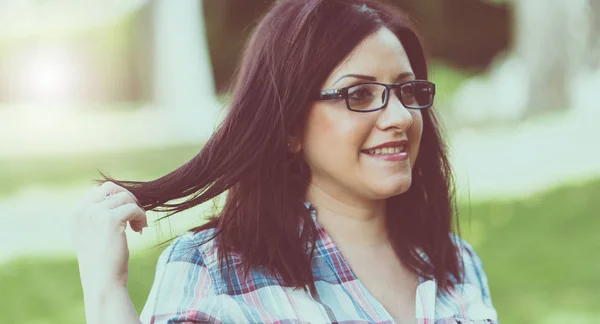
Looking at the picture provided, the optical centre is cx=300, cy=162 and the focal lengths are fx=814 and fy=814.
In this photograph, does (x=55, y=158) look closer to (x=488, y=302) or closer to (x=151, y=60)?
(x=151, y=60)

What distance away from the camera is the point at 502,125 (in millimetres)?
9453

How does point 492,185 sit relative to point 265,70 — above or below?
below

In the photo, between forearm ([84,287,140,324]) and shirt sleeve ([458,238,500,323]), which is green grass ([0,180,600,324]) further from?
forearm ([84,287,140,324])

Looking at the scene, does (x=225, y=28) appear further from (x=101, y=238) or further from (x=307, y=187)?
(x=101, y=238)

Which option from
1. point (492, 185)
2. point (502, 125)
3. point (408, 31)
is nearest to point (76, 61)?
point (502, 125)

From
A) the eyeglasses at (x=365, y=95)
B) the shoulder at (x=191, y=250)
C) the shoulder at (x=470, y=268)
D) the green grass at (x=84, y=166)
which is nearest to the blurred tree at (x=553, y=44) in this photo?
the green grass at (x=84, y=166)

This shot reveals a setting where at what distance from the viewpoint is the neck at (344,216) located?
2328 mm

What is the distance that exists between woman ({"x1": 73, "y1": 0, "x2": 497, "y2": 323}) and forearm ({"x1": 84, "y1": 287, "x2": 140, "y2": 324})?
14cm

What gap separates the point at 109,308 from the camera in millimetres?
1771

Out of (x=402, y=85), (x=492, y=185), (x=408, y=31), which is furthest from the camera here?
(x=492, y=185)

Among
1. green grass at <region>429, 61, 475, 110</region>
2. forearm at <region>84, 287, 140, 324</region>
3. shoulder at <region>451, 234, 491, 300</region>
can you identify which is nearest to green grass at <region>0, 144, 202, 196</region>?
green grass at <region>429, 61, 475, 110</region>

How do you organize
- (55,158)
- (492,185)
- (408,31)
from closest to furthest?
(408,31) < (492,185) < (55,158)

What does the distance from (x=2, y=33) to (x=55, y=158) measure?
8.41ft

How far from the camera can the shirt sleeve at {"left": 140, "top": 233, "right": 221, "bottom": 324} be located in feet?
6.26
